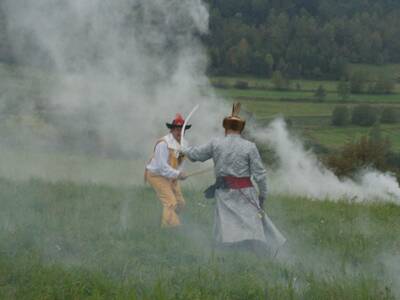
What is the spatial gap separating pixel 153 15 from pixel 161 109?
139 inches

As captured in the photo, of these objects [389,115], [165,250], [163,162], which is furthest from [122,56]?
→ [389,115]

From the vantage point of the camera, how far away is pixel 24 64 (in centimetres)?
2489

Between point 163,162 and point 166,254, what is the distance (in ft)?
6.72

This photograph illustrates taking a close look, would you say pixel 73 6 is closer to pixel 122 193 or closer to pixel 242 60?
pixel 122 193

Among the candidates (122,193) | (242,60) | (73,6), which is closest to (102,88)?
(73,6)

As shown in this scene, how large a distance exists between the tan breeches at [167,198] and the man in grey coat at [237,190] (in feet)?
3.68

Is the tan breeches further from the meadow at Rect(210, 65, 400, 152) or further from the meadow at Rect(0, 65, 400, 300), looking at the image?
the meadow at Rect(210, 65, 400, 152)

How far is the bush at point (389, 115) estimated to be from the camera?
56.7m

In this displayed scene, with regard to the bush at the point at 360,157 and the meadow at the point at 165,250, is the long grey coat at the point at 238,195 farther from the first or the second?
the bush at the point at 360,157

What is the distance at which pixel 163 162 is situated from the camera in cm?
1077

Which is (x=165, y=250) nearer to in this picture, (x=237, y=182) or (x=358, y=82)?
(x=237, y=182)

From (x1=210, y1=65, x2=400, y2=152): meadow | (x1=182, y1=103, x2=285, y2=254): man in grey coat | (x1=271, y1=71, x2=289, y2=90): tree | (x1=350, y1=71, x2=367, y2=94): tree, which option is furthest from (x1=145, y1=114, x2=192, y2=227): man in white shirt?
(x1=350, y1=71, x2=367, y2=94): tree

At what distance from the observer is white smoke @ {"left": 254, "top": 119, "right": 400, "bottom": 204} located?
70.7ft

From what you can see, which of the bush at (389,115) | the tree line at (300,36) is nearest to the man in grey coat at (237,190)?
the tree line at (300,36)
